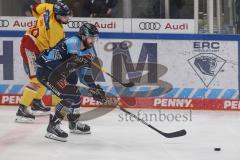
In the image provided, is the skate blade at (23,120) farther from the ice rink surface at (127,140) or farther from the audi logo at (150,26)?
the audi logo at (150,26)

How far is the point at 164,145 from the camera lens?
19.6 ft

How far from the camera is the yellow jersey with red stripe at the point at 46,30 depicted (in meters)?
6.90

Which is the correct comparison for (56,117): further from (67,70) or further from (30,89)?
(30,89)

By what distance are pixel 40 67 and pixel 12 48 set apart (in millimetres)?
2051

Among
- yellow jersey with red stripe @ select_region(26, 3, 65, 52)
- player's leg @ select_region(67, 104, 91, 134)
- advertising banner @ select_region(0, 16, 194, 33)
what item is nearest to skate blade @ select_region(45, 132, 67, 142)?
player's leg @ select_region(67, 104, 91, 134)

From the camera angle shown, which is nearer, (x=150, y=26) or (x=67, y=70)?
(x=67, y=70)

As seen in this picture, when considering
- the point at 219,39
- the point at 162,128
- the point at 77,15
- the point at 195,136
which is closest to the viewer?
the point at 195,136

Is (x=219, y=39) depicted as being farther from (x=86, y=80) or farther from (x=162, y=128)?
(x=86, y=80)

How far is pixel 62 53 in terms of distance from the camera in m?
6.02

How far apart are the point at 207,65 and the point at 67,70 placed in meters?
2.40

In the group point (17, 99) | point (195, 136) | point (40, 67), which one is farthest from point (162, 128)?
point (17, 99)

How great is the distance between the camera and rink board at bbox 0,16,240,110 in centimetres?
789

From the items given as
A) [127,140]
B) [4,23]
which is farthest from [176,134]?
[4,23]

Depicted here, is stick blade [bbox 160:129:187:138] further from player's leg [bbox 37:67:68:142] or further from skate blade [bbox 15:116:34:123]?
skate blade [bbox 15:116:34:123]
